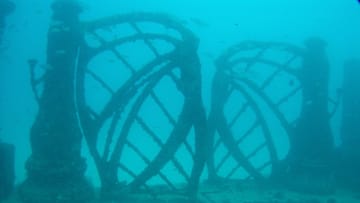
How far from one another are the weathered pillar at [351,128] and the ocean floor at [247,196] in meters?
0.59

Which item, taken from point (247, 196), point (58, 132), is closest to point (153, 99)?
point (58, 132)

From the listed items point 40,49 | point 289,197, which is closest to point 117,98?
point 289,197

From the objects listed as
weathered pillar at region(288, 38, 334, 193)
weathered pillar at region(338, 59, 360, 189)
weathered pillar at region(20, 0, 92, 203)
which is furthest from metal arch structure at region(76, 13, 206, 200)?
weathered pillar at region(338, 59, 360, 189)

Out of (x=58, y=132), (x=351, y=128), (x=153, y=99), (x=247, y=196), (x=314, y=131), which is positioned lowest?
(x=247, y=196)

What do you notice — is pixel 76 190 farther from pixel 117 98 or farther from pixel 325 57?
pixel 325 57

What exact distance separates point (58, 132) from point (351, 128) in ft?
26.1

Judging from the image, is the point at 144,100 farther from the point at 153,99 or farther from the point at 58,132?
the point at 58,132

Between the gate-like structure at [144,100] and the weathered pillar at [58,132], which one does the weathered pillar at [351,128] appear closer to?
the gate-like structure at [144,100]

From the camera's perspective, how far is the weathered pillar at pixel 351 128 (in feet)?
36.0

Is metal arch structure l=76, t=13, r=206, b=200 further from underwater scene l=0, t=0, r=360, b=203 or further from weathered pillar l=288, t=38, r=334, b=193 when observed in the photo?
weathered pillar l=288, t=38, r=334, b=193

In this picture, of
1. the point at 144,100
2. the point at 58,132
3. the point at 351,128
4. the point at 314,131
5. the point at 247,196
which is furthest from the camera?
the point at 351,128

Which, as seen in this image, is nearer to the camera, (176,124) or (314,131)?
(176,124)

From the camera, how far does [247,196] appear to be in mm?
9266

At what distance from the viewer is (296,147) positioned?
34.5 feet
